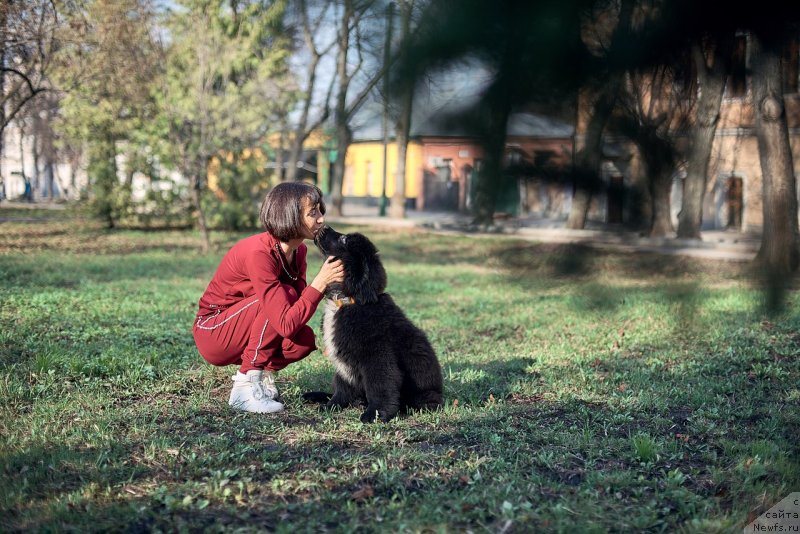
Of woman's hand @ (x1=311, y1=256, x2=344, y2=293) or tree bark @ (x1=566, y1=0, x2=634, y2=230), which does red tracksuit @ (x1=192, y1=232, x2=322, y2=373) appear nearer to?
woman's hand @ (x1=311, y1=256, x2=344, y2=293)

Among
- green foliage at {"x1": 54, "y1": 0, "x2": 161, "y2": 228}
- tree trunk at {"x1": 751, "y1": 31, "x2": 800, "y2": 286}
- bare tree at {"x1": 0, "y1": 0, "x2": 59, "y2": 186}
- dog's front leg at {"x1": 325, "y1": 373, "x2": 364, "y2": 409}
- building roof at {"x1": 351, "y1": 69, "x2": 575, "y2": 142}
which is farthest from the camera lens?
green foliage at {"x1": 54, "y1": 0, "x2": 161, "y2": 228}

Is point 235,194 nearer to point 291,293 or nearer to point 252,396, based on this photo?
point 291,293

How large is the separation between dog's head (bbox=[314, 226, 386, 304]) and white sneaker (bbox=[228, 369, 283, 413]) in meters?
0.82

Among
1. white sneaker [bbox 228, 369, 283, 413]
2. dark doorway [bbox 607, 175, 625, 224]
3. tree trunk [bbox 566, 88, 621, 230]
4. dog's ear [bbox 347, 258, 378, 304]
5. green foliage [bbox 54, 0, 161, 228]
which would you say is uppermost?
green foliage [bbox 54, 0, 161, 228]

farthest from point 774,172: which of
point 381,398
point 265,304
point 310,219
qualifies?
point 265,304

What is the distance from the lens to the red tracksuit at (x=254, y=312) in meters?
4.89

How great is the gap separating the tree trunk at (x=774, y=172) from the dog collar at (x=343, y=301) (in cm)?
276

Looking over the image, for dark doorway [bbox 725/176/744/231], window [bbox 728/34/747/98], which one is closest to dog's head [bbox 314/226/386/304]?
dark doorway [bbox 725/176/744/231]

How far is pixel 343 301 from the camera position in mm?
4770

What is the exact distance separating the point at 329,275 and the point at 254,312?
710 mm

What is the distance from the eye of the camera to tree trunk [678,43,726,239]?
2.05 meters

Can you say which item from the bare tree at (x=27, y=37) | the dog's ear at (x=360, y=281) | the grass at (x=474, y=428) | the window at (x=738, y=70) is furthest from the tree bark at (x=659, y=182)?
the bare tree at (x=27, y=37)

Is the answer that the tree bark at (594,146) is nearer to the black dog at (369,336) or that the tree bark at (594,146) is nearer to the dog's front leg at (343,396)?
the black dog at (369,336)

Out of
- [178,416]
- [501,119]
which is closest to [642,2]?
[501,119]
